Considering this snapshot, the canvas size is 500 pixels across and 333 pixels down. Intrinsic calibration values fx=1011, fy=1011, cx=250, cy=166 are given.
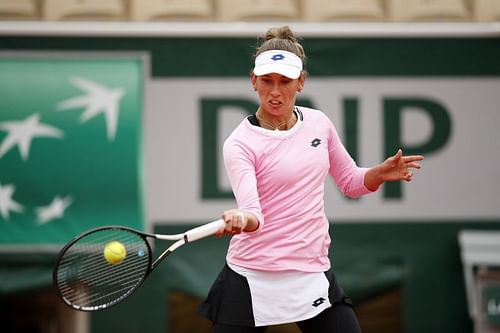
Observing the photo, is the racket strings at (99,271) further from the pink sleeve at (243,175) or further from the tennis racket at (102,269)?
the pink sleeve at (243,175)

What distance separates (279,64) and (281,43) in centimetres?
14

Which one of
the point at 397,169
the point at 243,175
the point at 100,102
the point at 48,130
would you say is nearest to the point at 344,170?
the point at 397,169

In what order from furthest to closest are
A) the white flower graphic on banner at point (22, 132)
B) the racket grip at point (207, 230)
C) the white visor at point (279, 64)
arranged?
the white flower graphic on banner at point (22, 132), the white visor at point (279, 64), the racket grip at point (207, 230)

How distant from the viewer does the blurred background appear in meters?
6.48

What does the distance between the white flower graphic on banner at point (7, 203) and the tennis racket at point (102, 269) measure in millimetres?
3010

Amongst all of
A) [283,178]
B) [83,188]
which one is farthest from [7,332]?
[283,178]

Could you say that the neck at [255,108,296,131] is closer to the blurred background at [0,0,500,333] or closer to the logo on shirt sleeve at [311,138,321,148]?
the logo on shirt sleeve at [311,138,321,148]

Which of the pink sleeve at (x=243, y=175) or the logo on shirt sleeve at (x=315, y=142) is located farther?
the logo on shirt sleeve at (x=315, y=142)

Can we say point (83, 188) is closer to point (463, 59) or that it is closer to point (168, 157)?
point (168, 157)

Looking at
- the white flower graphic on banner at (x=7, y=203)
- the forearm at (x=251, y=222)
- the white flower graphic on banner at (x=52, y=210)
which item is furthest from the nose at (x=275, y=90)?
the white flower graphic on banner at (x=7, y=203)

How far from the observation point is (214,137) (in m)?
6.55

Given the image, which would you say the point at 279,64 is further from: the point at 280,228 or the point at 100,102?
the point at 100,102

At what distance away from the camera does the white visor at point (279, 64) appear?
3.39 meters

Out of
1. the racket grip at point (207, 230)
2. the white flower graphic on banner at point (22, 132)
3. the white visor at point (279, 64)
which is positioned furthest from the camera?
the white flower graphic on banner at point (22, 132)
